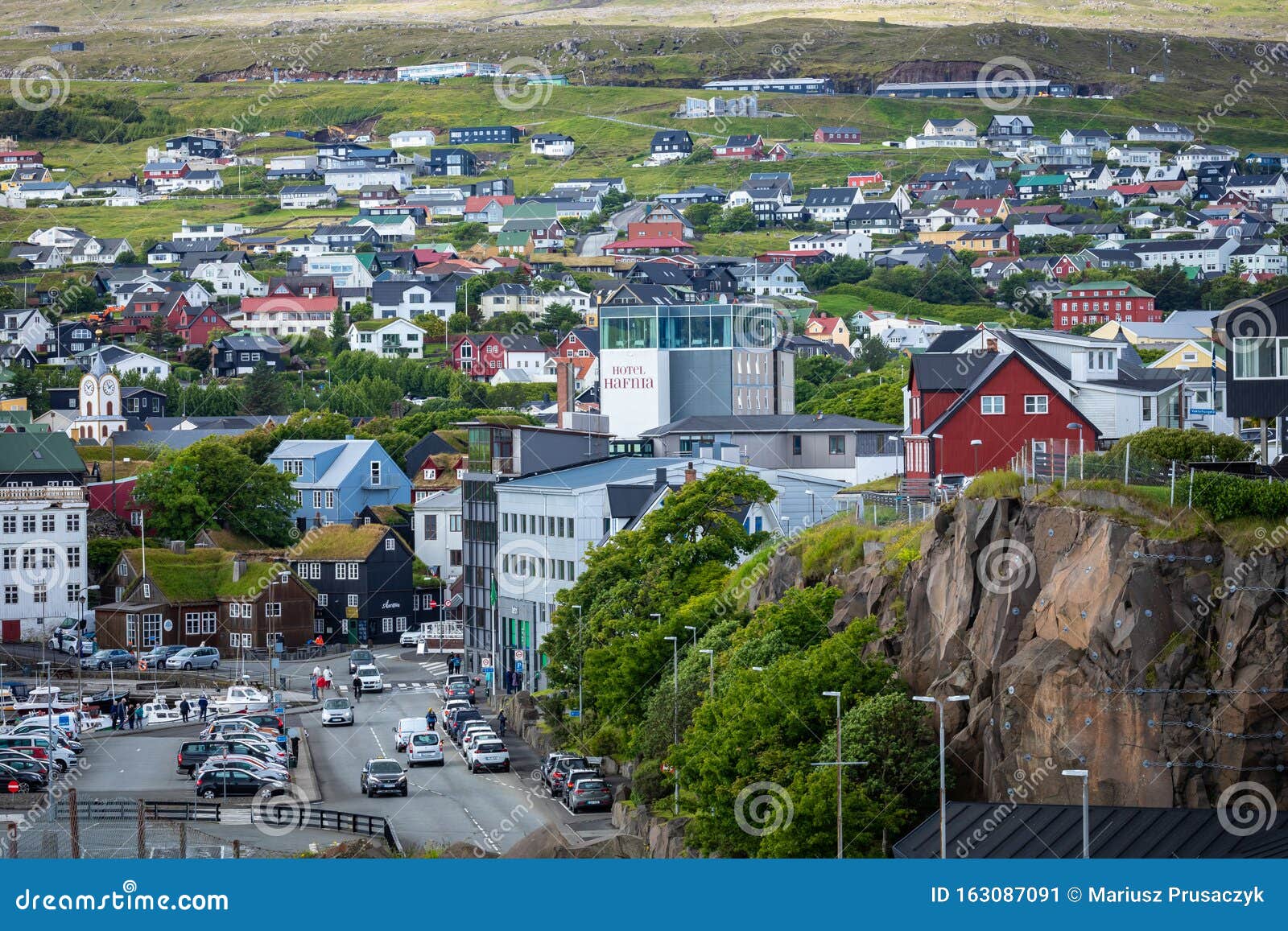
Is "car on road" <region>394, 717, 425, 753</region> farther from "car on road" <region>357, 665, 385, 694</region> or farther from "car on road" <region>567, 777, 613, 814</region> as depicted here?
"car on road" <region>357, 665, 385, 694</region>

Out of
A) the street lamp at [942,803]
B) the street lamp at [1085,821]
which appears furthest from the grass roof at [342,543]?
the street lamp at [1085,821]

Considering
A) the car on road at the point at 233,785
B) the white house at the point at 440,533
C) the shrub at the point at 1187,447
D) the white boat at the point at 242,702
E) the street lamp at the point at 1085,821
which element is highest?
the shrub at the point at 1187,447

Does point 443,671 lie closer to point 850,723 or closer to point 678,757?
point 678,757

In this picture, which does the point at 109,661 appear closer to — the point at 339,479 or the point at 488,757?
the point at 339,479

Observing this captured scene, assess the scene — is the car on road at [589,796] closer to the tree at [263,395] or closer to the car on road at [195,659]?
the car on road at [195,659]

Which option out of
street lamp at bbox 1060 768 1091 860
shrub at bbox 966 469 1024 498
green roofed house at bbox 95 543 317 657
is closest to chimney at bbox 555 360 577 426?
green roofed house at bbox 95 543 317 657

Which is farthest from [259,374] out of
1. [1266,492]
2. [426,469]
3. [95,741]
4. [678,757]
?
[1266,492]
